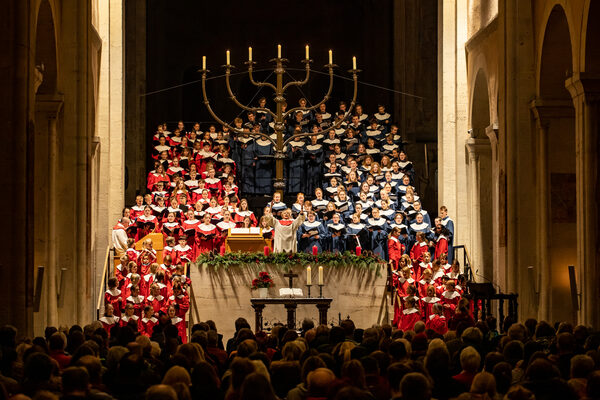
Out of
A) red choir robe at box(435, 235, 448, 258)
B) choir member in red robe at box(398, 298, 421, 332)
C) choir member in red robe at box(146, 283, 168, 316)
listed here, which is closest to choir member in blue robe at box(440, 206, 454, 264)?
red choir robe at box(435, 235, 448, 258)

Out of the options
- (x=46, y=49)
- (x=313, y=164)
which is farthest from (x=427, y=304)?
(x=46, y=49)

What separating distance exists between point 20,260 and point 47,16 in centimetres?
479

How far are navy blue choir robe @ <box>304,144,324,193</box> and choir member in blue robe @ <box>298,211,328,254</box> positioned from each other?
398 cm

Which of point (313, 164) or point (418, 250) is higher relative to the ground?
point (313, 164)

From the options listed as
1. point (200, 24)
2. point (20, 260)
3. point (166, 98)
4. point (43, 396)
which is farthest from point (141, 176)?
point (43, 396)

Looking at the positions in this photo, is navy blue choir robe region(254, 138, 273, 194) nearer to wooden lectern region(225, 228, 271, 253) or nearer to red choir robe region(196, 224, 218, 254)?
red choir robe region(196, 224, 218, 254)

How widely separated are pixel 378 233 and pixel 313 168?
435 centimetres

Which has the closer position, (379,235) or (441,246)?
(441,246)

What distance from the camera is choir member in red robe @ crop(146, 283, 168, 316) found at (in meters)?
18.3

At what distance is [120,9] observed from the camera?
75.4 feet

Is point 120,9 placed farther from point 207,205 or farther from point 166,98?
point 166,98

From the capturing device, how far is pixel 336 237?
69.3ft

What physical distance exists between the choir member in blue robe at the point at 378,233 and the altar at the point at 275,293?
3396 millimetres

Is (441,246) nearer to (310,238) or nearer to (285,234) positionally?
(310,238)
